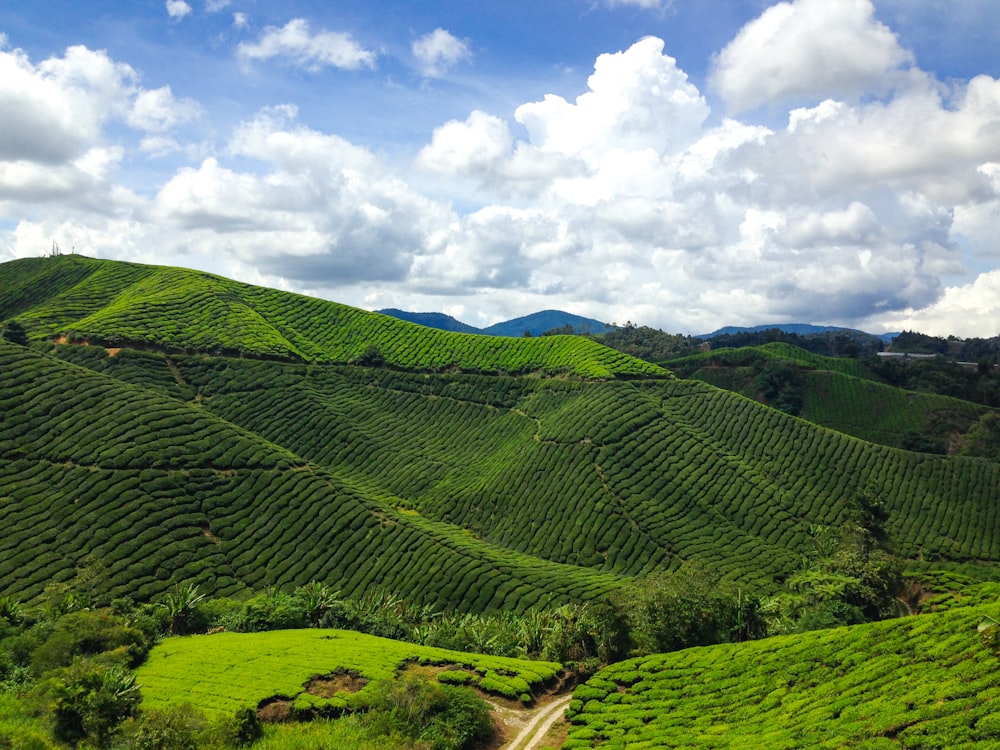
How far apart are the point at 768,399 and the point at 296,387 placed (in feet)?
369

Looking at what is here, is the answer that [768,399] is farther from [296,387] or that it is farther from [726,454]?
[296,387]

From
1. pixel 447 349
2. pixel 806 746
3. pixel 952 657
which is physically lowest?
pixel 806 746

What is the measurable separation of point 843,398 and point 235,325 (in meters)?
137

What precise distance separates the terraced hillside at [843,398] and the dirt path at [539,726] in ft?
383

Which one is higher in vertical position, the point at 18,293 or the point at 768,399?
the point at 18,293

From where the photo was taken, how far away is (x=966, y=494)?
296 ft

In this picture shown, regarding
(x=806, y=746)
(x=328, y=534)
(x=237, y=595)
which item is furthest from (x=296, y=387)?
(x=806, y=746)

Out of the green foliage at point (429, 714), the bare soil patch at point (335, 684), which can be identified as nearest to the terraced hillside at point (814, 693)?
the green foliage at point (429, 714)

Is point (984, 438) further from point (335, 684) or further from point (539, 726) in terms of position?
point (335, 684)

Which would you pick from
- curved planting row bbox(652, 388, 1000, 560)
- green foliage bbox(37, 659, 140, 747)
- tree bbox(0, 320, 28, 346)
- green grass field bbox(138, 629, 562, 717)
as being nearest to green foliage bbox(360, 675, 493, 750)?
green grass field bbox(138, 629, 562, 717)

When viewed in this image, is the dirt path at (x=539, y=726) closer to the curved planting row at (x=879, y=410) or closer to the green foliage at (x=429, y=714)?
the green foliage at (x=429, y=714)

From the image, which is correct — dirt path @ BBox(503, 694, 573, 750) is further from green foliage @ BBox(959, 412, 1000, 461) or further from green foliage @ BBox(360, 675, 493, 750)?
green foliage @ BBox(959, 412, 1000, 461)

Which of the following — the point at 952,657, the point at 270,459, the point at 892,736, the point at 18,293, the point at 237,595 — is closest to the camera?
the point at 892,736

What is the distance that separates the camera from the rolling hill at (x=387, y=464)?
5859 cm
